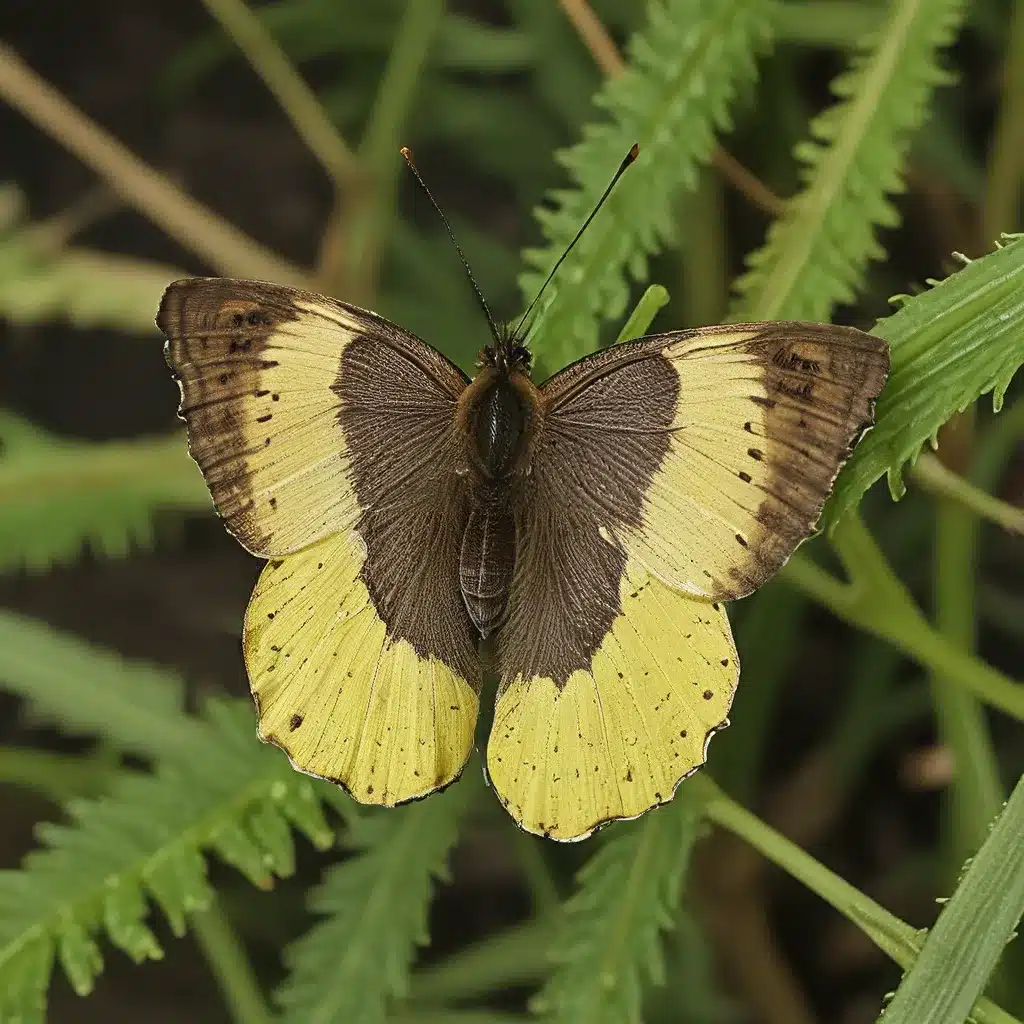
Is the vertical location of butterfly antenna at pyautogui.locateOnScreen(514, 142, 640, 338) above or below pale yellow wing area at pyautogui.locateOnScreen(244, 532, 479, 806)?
above

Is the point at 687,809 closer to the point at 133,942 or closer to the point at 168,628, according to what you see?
the point at 133,942

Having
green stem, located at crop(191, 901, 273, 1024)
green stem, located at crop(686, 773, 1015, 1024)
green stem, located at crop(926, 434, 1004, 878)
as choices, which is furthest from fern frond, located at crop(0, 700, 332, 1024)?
green stem, located at crop(926, 434, 1004, 878)

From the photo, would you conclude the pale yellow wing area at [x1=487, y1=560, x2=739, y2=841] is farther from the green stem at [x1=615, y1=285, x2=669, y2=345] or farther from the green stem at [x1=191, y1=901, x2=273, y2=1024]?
the green stem at [x1=191, y1=901, x2=273, y2=1024]

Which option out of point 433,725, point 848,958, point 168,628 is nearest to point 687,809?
point 433,725

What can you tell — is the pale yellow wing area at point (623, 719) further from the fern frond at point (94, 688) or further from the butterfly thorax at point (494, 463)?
the fern frond at point (94, 688)

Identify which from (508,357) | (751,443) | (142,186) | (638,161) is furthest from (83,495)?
(751,443)

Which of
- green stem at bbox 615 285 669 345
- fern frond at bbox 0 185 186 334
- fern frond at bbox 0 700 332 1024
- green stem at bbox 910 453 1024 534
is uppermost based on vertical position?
fern frond at bbox 0 185 186 334

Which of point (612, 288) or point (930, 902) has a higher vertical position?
point (612, 288)
